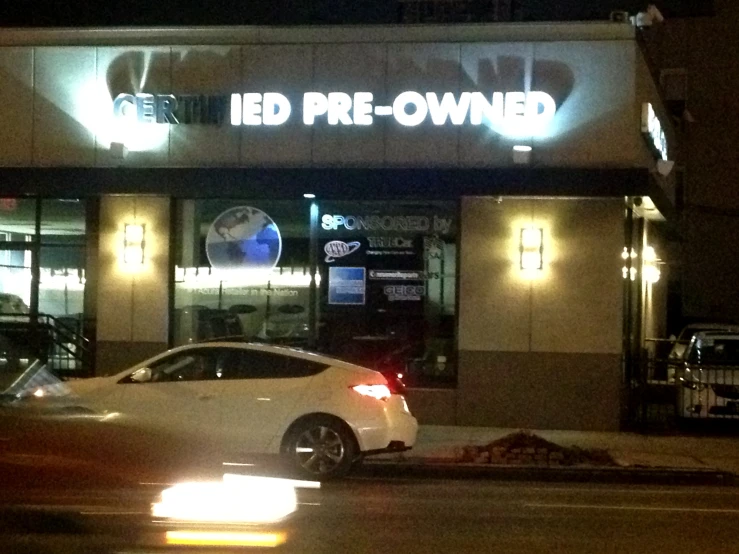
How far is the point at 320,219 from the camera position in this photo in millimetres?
20078

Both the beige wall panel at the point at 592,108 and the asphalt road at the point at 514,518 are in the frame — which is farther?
the beige wall panel at the point at 592,108

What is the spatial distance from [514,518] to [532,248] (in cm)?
801

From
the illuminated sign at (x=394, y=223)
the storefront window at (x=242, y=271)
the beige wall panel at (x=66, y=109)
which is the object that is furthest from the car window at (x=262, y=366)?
the beige wall panel at (x=66, y=109)

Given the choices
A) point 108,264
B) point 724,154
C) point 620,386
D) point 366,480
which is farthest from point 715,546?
point 724,154

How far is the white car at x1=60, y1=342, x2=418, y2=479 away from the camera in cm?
1445

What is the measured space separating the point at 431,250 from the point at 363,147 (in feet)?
6.29


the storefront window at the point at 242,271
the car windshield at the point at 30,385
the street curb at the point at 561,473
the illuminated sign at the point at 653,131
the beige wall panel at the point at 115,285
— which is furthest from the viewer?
the beige wall panel at the point at 115,285

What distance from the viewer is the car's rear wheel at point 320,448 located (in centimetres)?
1445

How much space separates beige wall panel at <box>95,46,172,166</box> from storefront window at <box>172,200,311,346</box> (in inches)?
40.4

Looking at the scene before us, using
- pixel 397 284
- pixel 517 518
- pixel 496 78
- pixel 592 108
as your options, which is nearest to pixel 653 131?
pixel 592 108

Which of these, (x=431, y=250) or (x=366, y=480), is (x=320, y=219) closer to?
(x=431, y=250)

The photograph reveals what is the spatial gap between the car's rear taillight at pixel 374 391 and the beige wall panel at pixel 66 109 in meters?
7.87

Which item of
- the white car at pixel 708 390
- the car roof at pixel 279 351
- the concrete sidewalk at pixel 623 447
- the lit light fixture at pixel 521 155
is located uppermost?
the lit light fixture at pixel 521 155

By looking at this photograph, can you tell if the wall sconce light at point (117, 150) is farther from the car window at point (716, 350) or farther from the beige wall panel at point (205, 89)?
the car window at point (716, 350)
